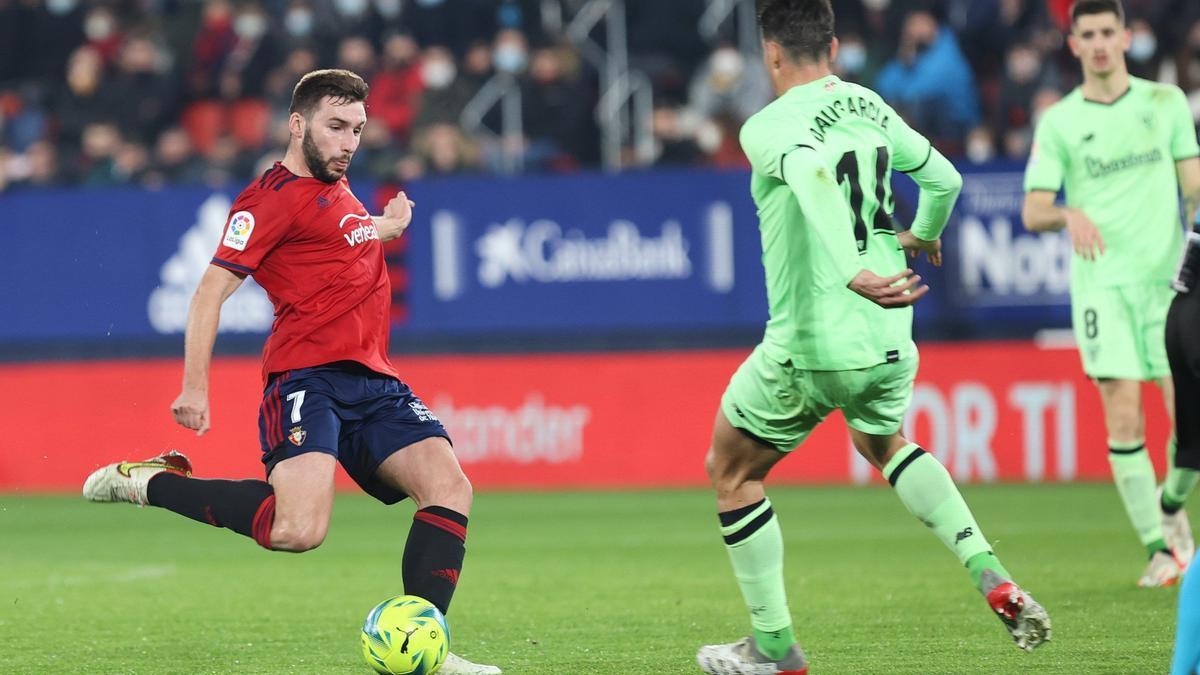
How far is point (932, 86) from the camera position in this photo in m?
14.6

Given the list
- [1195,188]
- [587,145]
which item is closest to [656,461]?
[587,145]

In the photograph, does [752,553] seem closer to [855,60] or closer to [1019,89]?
[1019,89]

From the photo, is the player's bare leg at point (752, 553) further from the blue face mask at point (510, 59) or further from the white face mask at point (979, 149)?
the blue face mask at point (510, 59)

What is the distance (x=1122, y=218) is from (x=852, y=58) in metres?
7.24

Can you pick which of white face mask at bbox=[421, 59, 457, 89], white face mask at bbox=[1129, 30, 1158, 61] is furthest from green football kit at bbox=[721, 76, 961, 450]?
white face mask at bbox=[421, 59, 457, 89]

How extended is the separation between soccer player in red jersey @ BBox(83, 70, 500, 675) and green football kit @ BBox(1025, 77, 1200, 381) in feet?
11.7

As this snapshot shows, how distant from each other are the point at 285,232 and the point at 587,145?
9727 mm

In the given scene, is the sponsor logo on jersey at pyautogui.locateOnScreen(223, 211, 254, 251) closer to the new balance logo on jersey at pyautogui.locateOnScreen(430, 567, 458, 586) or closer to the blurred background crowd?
the new balance logo on jersey at pyautogui.locateOnScreen(430, 567, 458, 586)

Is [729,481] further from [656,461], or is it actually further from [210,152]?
[210,152]

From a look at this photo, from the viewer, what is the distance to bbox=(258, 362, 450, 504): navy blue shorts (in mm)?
5941

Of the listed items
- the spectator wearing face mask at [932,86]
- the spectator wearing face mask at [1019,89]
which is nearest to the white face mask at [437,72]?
the spectator wearing face mask at [932,86]

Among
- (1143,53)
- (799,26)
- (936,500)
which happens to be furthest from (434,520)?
(1143,53)

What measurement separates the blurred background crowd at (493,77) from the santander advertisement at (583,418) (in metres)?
1.76

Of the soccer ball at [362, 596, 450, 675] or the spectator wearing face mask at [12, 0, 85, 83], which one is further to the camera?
the spectator wearing face mask at [12, 0, 85, 83]
